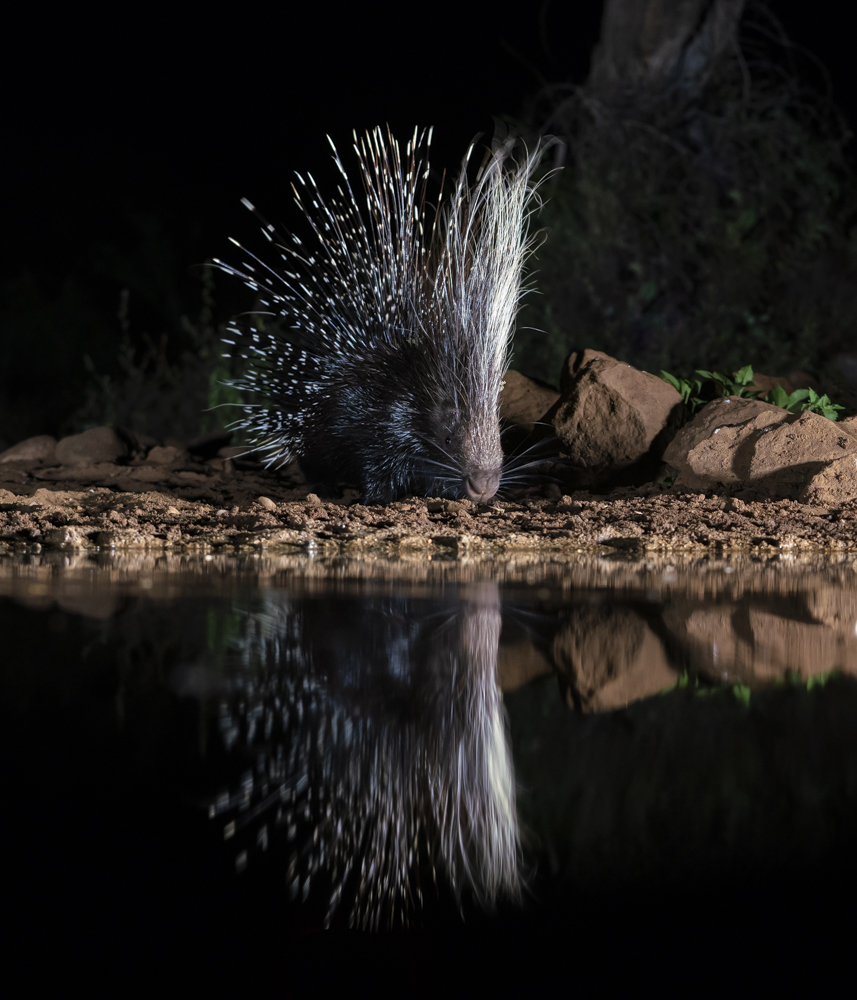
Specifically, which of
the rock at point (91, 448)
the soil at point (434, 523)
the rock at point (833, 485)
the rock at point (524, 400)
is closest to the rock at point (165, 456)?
the rock at point (91, 448)

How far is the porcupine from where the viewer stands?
4641mm

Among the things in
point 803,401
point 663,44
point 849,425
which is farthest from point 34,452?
point 663,44

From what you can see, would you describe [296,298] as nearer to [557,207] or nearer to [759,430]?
[759,430]

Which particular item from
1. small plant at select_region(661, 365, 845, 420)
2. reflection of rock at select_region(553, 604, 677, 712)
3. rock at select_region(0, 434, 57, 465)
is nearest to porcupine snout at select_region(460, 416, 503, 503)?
small plant at select_region(661, 365, 845, 420)

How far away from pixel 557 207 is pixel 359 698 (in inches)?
301

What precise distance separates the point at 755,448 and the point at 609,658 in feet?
9.71

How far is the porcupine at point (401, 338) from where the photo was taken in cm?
464

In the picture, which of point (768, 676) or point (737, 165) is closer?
point (768, 676)

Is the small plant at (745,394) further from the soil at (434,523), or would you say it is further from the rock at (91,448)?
the rock at (91,448)

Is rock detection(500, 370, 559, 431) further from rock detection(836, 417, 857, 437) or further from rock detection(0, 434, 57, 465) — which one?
rock detection(0, 434, 57, 465)

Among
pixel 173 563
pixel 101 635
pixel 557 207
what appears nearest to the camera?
pixel 101 635

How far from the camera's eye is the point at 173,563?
3.07 meters

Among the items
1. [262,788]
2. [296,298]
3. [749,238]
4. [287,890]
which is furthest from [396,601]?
[749,238]

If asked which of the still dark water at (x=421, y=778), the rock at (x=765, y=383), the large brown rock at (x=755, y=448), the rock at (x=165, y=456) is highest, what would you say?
the rock at (x=765, y=383)
